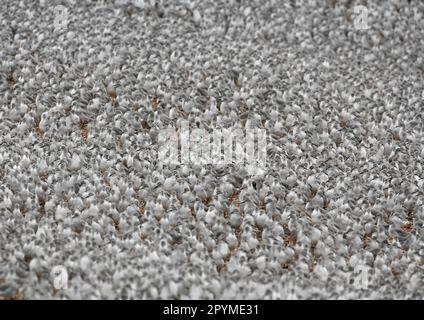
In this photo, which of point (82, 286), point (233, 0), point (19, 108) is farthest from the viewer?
point (233, 0)

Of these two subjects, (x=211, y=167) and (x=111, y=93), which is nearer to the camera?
(x=211, y=167)

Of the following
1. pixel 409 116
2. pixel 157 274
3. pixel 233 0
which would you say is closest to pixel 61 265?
pixel 157 274

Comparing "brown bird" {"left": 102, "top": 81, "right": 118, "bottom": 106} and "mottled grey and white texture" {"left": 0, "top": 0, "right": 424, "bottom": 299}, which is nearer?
"mottled grey and white texture" {"left": 0, "top": 0, "right": 424, "bottom": 299}

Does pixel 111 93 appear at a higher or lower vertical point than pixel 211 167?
higher

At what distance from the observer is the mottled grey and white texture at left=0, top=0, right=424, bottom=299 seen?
3238 millimetres

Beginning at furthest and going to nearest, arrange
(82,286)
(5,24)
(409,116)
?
(5,24)
(409,116)
(82,286)

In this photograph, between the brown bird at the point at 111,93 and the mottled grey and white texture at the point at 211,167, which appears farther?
the brown bird at the point at 111,93

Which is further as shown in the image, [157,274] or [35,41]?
[35,41]

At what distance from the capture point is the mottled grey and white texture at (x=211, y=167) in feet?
10.6

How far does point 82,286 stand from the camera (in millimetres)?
3068

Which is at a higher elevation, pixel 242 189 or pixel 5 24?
pixel 5 24

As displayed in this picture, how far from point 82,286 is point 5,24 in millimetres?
2664

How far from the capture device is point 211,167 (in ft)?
12.8

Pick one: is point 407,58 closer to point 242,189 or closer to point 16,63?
point 242,189
